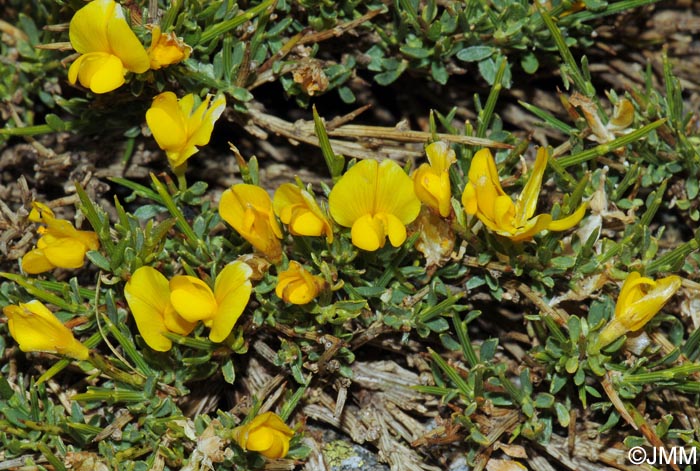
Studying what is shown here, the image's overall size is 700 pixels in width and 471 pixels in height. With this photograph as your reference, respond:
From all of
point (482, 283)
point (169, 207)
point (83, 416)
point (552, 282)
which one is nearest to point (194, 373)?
point (83, 416)

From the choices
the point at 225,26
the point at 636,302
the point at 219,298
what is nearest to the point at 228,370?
the point at 219,298

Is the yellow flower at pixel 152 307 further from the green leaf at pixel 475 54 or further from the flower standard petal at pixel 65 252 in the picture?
the green leaf at pixel 475 54

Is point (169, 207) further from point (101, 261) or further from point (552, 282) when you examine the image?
point (552, 282)

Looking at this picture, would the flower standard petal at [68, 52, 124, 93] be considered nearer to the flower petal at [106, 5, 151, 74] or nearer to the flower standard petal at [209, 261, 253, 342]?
the flower petal at [106, 5, 151, 74]

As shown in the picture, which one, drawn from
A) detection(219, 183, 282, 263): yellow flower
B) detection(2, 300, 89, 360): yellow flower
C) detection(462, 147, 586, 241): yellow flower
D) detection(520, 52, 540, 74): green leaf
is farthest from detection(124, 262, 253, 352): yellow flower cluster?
detection(520, 52, 540, 74): green leaf

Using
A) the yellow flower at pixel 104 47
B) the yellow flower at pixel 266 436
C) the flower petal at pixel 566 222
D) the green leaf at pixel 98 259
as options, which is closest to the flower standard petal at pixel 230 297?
the yellow flower at pixel 266 436
